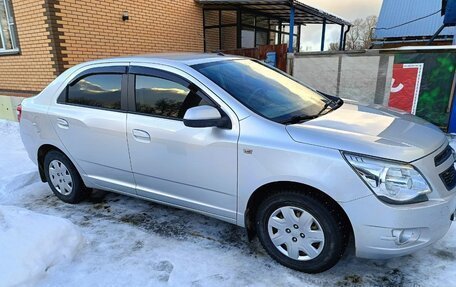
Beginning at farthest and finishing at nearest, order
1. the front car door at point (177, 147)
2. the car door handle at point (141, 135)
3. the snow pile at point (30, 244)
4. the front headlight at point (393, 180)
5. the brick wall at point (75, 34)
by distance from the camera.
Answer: the brick wall at point (75, 34)
the car door handle at point (141, 135)
the front car door at point (177, 147)
the snow pile at point (30, 244)
the front headlight at point (393, 180)

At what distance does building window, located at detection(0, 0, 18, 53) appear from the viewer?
25.2 feet

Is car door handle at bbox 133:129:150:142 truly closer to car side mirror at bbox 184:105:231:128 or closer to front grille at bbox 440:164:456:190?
car side mirror at bbox 184:105:231:128

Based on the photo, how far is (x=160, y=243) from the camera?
10.1 ft

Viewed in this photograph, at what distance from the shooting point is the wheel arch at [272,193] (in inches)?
95.0

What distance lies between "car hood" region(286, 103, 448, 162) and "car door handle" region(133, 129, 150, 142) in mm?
1291

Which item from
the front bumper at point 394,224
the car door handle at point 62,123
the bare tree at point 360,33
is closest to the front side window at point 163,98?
the car door handle at point 62,123

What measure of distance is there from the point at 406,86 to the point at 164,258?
17.7ft

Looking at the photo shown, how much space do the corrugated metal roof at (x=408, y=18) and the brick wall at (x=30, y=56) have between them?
2250 centimetres

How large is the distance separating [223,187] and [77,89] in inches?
79.4

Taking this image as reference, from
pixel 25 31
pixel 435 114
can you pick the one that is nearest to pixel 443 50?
pixel 435 114

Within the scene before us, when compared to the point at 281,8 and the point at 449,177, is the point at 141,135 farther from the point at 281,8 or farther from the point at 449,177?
the point at 281,8

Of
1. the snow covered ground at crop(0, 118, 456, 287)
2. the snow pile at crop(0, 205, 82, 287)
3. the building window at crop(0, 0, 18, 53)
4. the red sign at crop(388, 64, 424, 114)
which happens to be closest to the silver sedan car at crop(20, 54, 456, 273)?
the snow covered ground at crop(0, 118, 456, 287)

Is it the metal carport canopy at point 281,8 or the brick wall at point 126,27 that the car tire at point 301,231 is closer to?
the brick wall at point 126,27

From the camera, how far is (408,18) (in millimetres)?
23750
